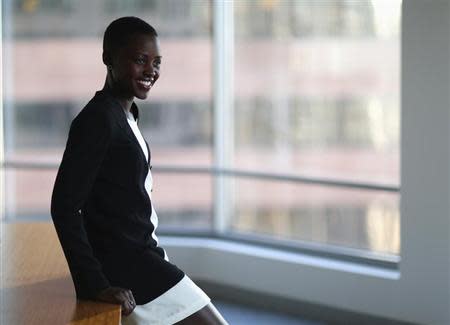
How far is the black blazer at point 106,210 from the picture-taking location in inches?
93.5

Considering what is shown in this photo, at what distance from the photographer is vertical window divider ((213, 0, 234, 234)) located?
19.2 feet

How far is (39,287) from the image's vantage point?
2.67 m

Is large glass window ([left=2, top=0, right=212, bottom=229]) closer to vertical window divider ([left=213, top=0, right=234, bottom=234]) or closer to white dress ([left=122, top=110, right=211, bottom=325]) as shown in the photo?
vertical window divider ([left=213, top=0, right=234, bottom=234])

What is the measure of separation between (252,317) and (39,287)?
2.62 meters

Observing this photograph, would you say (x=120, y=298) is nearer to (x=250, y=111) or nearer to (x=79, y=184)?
(x=79, y=184)

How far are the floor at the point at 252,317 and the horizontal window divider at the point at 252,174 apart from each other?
31.1 inches

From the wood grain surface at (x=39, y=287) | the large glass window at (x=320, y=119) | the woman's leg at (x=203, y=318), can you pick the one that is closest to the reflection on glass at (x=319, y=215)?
the large glass window at (x=320, y=119)

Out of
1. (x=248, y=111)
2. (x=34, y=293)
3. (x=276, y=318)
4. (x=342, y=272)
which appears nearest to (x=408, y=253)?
(x=342, y=272)


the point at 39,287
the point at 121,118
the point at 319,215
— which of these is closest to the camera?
the point at 121,118

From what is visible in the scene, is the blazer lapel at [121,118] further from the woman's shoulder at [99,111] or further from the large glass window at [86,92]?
the large glass window at [86,92]

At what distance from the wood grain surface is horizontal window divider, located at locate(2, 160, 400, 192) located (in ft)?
7.28

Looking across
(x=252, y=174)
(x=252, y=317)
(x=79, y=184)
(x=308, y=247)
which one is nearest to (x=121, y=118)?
(x=79, y=184)

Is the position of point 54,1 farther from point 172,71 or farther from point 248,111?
point 248,111

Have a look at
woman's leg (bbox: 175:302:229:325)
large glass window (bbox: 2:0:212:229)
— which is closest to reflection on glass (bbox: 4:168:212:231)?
large glass window (bbox: 2:0:212:229)
